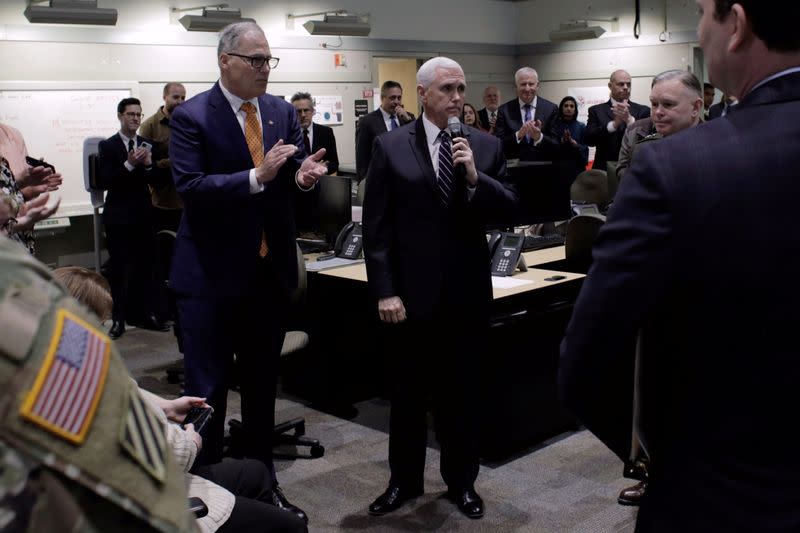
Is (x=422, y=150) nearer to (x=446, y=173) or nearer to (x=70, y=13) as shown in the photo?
(x=446, y=173)

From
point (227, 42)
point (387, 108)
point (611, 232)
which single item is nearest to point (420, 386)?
point (227, 42)

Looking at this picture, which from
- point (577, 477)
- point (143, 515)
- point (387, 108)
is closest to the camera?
point (143, 515)

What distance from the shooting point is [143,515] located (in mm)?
622

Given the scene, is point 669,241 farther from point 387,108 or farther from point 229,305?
point 387,108

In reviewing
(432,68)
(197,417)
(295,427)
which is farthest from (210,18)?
(197,417)

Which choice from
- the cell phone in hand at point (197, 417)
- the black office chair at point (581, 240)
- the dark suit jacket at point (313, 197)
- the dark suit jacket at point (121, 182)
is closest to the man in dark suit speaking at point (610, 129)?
the dark suit jacket at point (313, 197)

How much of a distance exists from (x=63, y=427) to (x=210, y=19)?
28.6ft

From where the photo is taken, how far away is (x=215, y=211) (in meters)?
3.18

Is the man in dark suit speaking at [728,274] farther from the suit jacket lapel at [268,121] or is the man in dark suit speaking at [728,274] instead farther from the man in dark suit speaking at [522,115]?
the man in dark suit speaking at [522,115]

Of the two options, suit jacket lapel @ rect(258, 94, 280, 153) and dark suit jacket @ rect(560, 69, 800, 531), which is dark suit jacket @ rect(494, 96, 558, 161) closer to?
suit jacket lapel @ rect(258, 94, 280, 153)

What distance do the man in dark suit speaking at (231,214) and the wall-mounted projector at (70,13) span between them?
5.16m

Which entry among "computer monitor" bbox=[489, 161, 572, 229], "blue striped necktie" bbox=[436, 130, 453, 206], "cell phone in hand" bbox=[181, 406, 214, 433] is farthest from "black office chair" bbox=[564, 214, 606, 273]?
"cell phone in hand" bbox=[181, 406, 214, 433]

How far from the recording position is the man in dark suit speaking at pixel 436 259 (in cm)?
323

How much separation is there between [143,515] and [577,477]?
134 inches
